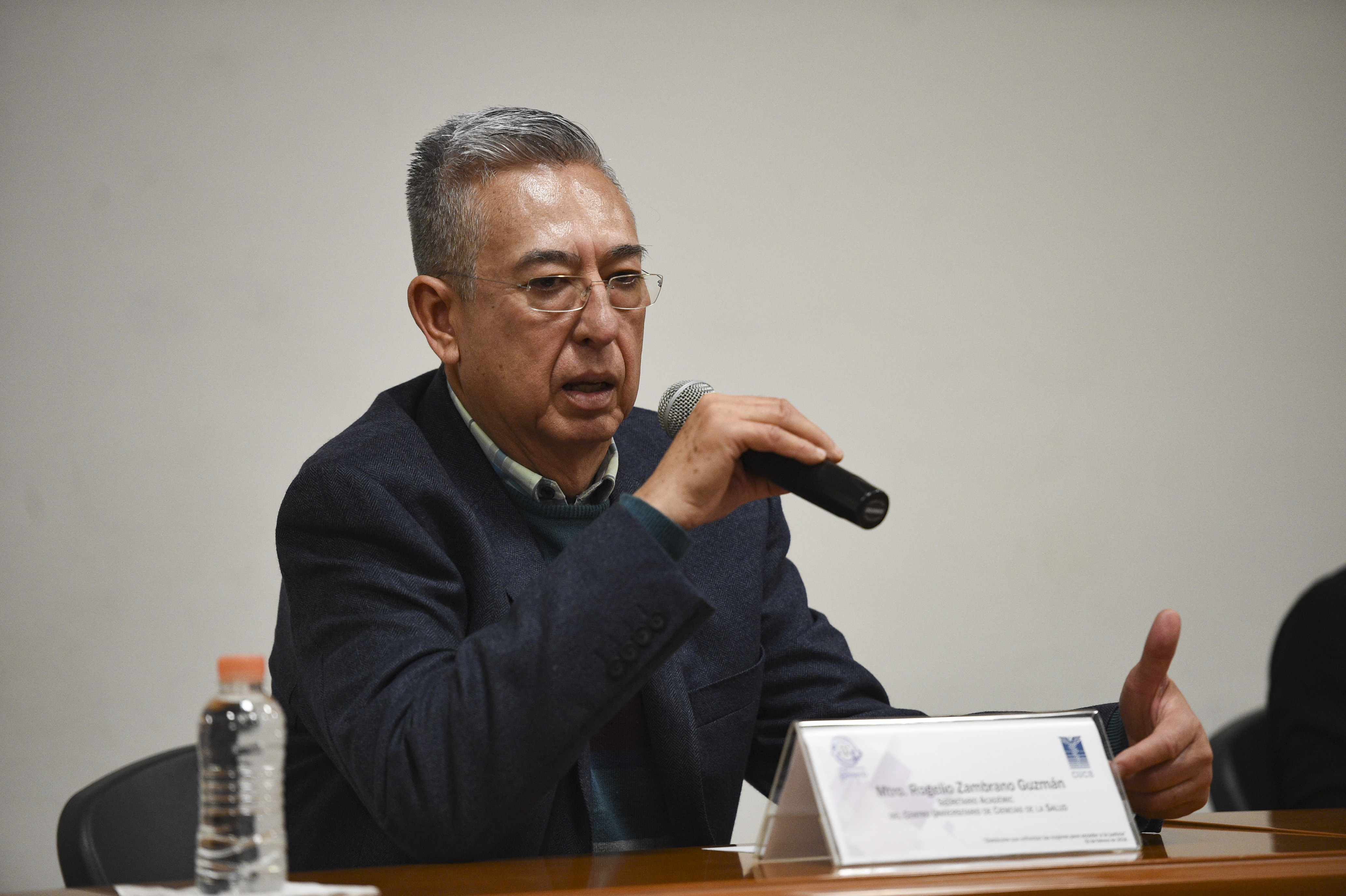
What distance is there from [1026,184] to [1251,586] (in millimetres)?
1123

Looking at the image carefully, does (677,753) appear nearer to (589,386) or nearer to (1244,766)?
(589,386)

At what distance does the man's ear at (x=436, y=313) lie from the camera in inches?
59.4

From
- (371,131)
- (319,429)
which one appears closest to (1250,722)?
(319,429)

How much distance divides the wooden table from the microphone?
0.88 feet

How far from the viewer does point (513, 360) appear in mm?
1421

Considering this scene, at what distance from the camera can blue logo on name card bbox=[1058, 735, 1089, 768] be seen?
36.7 inches

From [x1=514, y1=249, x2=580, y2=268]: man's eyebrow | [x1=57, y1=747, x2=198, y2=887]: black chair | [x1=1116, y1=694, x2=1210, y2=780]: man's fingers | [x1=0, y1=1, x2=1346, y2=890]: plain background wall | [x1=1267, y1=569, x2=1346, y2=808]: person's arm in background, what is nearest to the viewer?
[x1=1116, y1=694, x2=1210, y2=780]: man's fingers

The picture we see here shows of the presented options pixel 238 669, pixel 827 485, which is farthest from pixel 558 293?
pixel 238 669

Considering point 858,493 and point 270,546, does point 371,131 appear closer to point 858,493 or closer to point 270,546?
point 270,546

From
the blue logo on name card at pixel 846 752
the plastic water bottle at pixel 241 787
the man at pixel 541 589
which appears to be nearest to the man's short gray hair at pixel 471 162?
the man at pixel 541 589

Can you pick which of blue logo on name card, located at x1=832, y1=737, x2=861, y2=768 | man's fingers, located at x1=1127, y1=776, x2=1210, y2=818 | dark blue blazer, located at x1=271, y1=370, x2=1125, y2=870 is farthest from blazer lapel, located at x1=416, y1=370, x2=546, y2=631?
man's fingers, located at x1=1127, y1=776, x2=1210, y2=818

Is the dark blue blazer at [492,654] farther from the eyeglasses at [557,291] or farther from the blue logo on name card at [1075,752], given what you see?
the blue logo on name card at [1075,752]

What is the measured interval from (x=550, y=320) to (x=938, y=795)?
786 mm

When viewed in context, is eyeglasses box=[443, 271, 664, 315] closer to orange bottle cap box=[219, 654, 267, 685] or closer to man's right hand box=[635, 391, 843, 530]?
man's right hand box=[635, 391, 843, 530]
